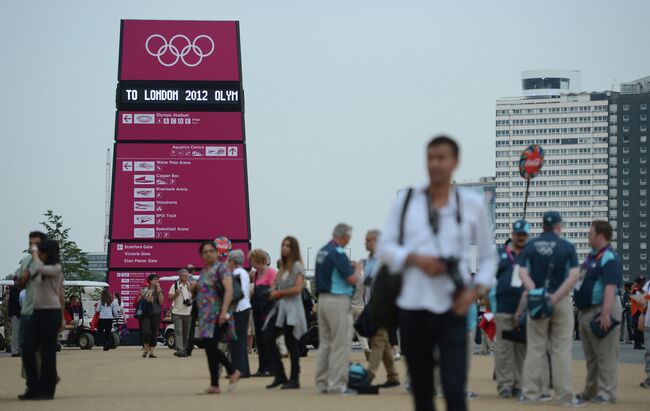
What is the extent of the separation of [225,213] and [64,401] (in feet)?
82.1

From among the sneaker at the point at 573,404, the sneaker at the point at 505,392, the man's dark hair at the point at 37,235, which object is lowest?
the sneaker at the point at 505,392

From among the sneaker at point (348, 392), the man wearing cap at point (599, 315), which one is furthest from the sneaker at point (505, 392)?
the sneaker at point (348, 392)

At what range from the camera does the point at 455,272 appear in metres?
7.25

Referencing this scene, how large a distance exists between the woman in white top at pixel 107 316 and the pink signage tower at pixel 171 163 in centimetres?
282

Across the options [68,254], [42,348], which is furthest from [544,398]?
[68,254]

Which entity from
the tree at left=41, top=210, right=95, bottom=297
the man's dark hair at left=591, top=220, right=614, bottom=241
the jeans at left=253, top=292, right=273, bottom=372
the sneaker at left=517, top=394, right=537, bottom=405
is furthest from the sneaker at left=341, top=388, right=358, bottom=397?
the tree at left=41, top=210, right=95, bottom=297

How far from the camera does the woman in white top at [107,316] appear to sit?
3618 centimetres

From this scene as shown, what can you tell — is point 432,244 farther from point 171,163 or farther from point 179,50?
point 179,50

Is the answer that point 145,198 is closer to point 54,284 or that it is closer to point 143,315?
→ point 143,315

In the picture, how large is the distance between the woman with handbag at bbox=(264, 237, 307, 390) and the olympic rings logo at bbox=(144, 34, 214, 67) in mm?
23799

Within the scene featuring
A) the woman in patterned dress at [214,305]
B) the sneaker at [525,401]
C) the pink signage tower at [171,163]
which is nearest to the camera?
the sneaker at [525,401]

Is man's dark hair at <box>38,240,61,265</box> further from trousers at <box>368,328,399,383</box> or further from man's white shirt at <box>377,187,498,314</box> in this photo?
man's white shirt at <box>377,187,498,314</box>

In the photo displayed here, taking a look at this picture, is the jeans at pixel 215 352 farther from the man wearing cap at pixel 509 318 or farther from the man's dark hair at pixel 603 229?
the man's dark hair at pixel 603 229

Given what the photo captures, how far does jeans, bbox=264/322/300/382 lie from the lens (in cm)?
1694
